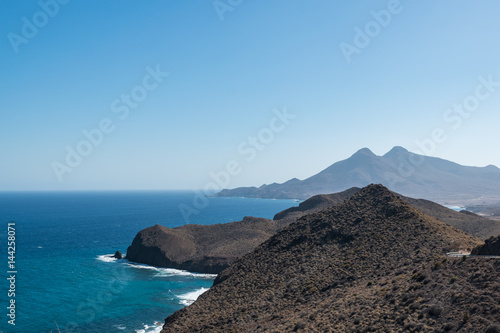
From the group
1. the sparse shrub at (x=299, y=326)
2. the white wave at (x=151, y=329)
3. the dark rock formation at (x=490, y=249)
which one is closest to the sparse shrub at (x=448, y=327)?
the sparse shrub at (x=299, y=326)

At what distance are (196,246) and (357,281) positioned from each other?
5579cm

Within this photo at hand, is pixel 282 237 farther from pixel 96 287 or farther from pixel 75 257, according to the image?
pixel 75 257

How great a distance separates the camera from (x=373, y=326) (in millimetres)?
20203

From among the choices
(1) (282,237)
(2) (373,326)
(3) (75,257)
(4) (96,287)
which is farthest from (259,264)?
(3) (75,257)

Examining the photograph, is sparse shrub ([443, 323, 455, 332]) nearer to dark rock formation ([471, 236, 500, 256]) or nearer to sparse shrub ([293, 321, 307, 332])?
sparse shrub ([293, 321, 307, 332])

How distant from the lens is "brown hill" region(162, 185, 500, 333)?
19797mm

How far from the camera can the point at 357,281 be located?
1165 inches

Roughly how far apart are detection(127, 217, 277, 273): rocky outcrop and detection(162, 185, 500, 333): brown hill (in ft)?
96.0

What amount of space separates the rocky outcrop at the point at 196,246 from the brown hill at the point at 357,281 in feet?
96.0

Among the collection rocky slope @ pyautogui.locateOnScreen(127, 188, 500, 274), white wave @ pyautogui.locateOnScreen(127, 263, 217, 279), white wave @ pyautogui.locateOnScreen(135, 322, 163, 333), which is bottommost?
white wave @ pyautogui.locateOnScreen(135, 322, 163, 333)

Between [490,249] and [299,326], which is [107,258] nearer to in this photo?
[299,326]

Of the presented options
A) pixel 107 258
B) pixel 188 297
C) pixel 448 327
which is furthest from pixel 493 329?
pixel 107 258

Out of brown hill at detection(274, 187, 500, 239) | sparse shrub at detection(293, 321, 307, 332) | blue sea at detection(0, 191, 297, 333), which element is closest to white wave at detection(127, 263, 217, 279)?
blue sea at detection(0, 191, 297, 333)

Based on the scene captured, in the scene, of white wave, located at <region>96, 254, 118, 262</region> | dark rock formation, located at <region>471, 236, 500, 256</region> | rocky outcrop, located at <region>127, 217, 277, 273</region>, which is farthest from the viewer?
white wave, located at <region>96, 254, 118, 262</region>
